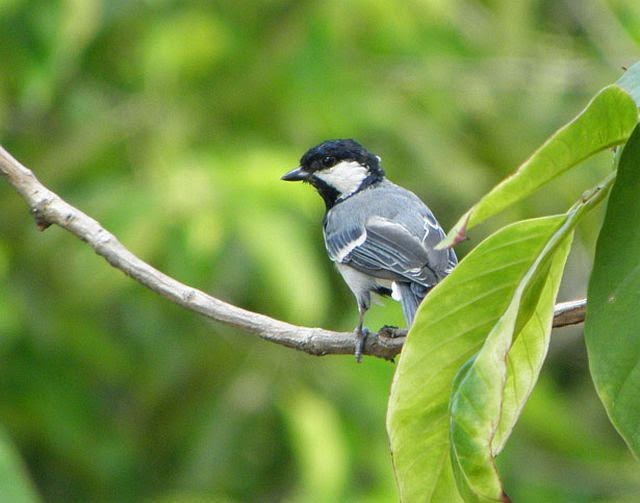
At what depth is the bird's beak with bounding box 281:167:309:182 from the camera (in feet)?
12.9

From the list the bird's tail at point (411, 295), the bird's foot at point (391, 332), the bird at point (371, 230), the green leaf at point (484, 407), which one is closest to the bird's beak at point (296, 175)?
the bird at point (371, 230)

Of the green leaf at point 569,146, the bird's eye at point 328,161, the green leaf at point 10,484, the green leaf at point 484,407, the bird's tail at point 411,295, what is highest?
the green leaf at point 569,146

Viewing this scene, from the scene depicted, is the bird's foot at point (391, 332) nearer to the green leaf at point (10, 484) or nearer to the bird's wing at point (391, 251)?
the bird's wing at point (391, 251)

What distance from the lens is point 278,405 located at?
4.59 m

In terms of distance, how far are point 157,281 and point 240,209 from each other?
1775 millimetres

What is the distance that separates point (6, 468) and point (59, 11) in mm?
1731

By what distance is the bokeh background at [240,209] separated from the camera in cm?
412

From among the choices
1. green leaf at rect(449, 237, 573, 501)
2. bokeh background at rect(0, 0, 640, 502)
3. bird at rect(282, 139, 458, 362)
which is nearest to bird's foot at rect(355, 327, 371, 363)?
bird at rect(282, 139, 458, 362)

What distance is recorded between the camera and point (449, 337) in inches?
55.4

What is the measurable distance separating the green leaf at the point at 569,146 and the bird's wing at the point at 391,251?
172cm

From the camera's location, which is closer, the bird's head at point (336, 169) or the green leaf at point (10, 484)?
the green leaf at point (10, 484)

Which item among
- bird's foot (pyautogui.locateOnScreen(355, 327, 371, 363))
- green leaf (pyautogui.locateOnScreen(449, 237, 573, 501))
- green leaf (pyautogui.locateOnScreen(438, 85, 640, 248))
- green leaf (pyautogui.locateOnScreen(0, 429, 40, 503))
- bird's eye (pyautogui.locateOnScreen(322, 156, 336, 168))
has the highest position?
green leaf (pyautogui.locateOnScreen(438, 85, 640, 248))

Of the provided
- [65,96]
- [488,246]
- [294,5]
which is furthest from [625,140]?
[65,96]

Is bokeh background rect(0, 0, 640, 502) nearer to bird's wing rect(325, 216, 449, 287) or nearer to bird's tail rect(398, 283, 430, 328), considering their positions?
bird's wing rect(325, 216, 449, 287)
